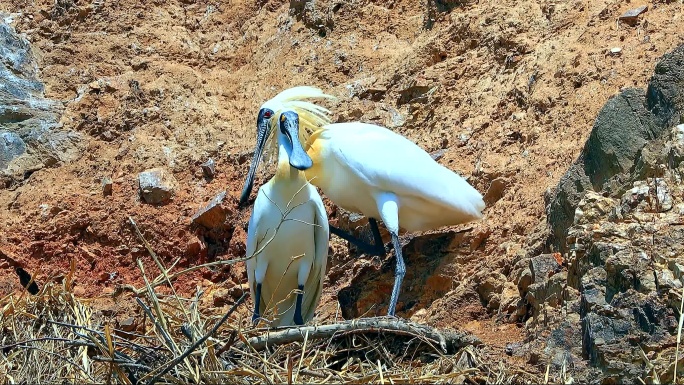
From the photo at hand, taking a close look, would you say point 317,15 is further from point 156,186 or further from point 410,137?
point 156,186

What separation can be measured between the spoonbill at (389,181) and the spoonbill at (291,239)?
0.29m

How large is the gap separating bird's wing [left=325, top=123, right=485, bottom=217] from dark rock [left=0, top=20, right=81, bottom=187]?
3421 millimetres

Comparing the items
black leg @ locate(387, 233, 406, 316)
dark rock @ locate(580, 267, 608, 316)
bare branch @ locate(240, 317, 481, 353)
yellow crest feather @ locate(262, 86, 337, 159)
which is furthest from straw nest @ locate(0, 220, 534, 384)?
yellow crest feather @ locate(262, 86, 337, 159)

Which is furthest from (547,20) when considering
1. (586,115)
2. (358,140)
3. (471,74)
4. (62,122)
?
(62,122)

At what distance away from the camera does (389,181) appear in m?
8.67

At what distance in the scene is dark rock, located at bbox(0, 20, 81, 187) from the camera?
1115 cm

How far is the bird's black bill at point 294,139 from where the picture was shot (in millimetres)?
8375

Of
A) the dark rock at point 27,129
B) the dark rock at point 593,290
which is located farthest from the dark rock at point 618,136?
the dark rock at point 27,129

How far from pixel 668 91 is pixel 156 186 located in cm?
483

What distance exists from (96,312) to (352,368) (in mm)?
2550

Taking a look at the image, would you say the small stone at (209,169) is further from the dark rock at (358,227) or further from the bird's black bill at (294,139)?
the bird's black bill at (294,139)

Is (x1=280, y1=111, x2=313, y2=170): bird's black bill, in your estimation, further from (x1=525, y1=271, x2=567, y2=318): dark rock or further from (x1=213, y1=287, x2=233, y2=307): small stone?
(x1=525, y1=271, x2=567, y2=318): dark rock

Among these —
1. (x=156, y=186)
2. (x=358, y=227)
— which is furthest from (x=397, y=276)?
(x=156, y=186)

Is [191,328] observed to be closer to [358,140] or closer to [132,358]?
[132,358]
